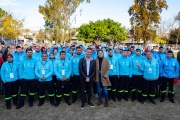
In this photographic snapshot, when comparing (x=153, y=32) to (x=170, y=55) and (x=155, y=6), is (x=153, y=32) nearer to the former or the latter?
(x=155, y=6)

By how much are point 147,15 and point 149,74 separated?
88.6ft

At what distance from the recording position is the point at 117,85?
6855 millimetres

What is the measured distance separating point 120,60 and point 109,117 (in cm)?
235

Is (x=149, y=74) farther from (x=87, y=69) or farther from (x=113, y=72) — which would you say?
(x=87, y=69)

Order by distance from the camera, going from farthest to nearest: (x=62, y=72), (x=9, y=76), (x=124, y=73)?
(x=124, y=73), (x=62, y=72), (x=9, y=76)

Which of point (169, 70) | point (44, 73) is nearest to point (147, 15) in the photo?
point (169, 70)

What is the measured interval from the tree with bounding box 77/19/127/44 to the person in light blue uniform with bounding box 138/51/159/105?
42006 millimetres

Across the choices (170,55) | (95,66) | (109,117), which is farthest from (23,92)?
(170,55)

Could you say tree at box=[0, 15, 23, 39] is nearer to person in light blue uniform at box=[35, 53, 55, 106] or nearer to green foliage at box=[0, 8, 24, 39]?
green foliage at box=[0, 8, 24, 39]

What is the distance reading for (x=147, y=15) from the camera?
3059 centimetres

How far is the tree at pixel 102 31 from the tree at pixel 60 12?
79.5ft

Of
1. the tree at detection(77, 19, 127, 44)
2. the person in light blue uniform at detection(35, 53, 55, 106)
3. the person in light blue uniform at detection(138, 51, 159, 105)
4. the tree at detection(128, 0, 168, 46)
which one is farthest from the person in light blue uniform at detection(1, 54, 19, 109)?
the tree at detection(77, 19, 127, 44)

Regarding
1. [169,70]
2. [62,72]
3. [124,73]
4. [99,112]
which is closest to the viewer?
[99,112]

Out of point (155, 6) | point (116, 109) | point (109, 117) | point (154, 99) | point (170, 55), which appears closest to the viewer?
point (109, 117)
